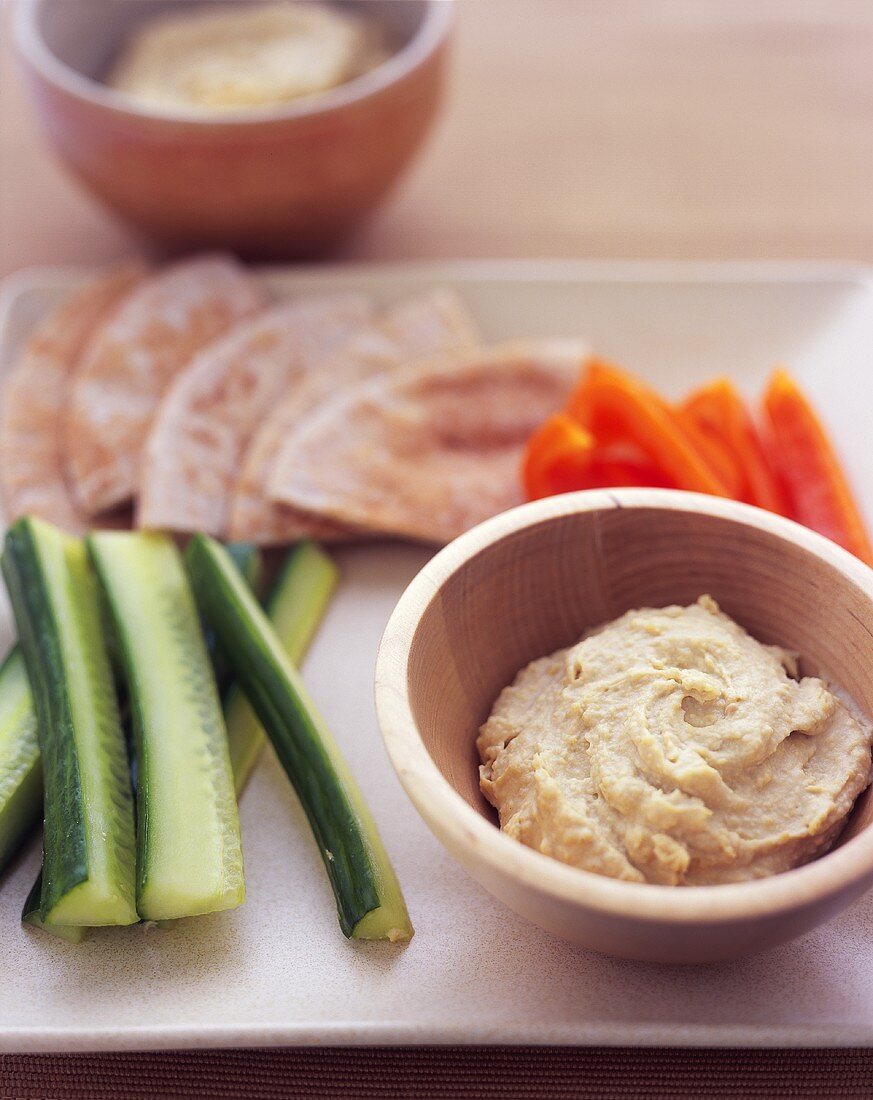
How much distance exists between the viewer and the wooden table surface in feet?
16.6

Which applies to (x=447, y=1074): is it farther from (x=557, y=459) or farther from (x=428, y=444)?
(x=428, y=444)

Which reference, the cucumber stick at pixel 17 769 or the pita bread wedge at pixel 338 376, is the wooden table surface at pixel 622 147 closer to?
the pita bread wedge at pixel 338 376

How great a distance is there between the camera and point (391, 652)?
2539 mm

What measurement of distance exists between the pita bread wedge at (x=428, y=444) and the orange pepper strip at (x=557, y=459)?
0.41 feet

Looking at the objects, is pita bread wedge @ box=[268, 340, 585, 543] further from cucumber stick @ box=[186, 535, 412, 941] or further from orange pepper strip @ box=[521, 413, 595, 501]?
cucumber stick @ box=[186, 535, 412, 941]

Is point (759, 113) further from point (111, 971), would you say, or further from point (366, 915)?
point (111, 971)

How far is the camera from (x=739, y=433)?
3.69m

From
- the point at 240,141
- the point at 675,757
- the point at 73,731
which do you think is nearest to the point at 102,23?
the point at 240,141

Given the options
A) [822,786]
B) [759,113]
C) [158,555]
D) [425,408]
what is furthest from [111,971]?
[759,113]

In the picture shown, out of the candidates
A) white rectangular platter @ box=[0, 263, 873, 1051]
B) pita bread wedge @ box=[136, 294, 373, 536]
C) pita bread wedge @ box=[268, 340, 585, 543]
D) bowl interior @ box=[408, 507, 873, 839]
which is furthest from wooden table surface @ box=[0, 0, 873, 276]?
white rectangular platter @ box=[0, 263, 873, 1051]

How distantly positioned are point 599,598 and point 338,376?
1448mm

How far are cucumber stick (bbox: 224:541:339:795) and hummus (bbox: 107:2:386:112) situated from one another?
1859mm

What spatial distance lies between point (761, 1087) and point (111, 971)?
1.48 m

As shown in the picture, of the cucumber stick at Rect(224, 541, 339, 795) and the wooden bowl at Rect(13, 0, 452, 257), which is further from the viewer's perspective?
the wooden bowl at Rect(13, 0, 452, 257)
